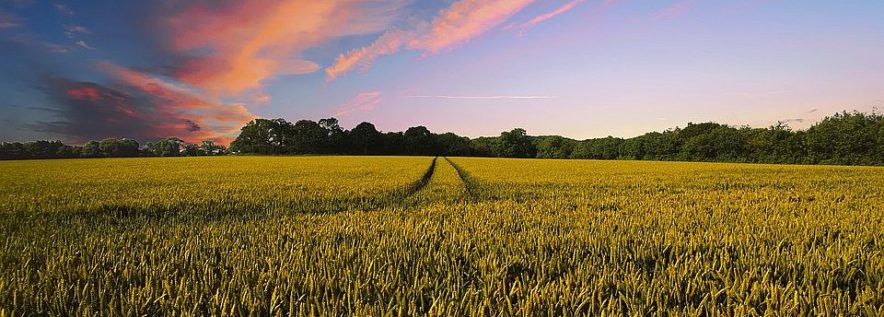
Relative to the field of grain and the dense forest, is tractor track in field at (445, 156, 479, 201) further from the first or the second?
the dense forest

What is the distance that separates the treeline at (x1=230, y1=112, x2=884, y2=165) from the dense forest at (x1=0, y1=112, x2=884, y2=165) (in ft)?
0.47

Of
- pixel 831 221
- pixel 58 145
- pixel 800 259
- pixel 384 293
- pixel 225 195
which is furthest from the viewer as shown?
pixel 58 145

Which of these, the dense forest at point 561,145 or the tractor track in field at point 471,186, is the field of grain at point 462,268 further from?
the dense forest at point 561,145

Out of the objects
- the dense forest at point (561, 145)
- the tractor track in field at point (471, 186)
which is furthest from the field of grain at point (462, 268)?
the dense forest at point (561, 145)

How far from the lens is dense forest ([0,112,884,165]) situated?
7488 cm

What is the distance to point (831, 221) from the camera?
6.10 m

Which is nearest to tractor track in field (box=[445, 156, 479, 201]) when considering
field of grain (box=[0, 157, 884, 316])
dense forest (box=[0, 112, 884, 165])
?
field of grain (box=[0, 157, 884, 316])

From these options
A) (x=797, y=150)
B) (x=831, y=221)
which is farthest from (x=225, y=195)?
(x=797, y=150)

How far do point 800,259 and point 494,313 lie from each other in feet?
10.7

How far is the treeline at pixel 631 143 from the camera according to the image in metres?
74.2

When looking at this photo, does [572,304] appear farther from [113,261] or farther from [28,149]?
[28,149]

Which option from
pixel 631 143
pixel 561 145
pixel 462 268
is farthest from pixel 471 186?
pixel 561 145

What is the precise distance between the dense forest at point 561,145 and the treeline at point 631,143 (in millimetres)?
143

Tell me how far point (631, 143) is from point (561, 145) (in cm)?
2429
